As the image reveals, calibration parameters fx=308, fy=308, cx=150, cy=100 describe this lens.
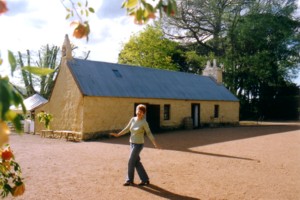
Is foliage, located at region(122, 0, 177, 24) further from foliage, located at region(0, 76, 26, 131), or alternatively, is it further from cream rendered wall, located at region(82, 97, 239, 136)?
cream rendered wall, located at region(82, 97, 239, 136)

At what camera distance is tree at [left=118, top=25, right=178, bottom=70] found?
38862 millimetres

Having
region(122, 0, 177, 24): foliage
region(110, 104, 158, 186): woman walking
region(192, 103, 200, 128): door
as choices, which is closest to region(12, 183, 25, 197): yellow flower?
region(122, 0, 177, 24): foliage

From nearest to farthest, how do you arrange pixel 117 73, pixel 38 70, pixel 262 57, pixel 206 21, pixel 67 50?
1. pixel 38 70
2. pixel 67 50
3. pixel 117 73
4. pixel 262 57
5. pixel 206 21

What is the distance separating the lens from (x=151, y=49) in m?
39.4

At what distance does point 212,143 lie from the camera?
51.1ft

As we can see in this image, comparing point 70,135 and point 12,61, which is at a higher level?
point 12,61

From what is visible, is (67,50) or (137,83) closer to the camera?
(67,50)

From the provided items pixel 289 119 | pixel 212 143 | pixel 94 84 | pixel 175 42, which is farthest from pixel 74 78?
pixel 289 119

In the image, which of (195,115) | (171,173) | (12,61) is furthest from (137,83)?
(12,61)

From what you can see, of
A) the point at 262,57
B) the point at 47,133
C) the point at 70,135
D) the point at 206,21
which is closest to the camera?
the point at 70,135

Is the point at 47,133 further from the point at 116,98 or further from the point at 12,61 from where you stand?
the point at 12,61

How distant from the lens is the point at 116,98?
1930cm

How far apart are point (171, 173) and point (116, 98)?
10968mm

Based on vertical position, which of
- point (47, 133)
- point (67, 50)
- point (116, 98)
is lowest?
point (47, 133)
